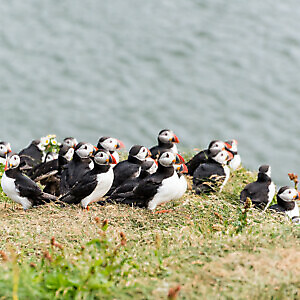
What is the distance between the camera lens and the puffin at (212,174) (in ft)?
22.7

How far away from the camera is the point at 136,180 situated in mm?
6586

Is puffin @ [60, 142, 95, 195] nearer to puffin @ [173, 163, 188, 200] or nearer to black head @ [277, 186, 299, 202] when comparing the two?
puffin @ [173, 163, 188, 200]

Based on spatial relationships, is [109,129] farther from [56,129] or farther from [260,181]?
[260,181]

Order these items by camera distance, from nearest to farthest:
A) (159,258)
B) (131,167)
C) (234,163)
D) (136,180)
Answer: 1. (159,258)
2. (136,180)
3. (131,167)
4. (234,163)

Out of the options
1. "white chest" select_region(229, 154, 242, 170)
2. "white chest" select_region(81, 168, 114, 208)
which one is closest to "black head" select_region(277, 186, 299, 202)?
"white chest" select_region(229, 154, 242, 170)

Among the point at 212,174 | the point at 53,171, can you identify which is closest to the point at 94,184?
the point at 53,171

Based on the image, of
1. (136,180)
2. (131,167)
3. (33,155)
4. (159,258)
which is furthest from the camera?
(33,155)

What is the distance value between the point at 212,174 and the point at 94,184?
160 centimetres

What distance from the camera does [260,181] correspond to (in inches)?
274

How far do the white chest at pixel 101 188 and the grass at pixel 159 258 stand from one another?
0.48m

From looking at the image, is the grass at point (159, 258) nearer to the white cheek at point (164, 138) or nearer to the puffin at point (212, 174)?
the puffin at point (212, 174)

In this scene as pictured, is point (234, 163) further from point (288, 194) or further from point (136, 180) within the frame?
point (136, 180)

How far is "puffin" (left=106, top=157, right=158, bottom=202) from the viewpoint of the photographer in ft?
21.4

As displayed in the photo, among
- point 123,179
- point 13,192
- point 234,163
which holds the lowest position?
point 13,192
